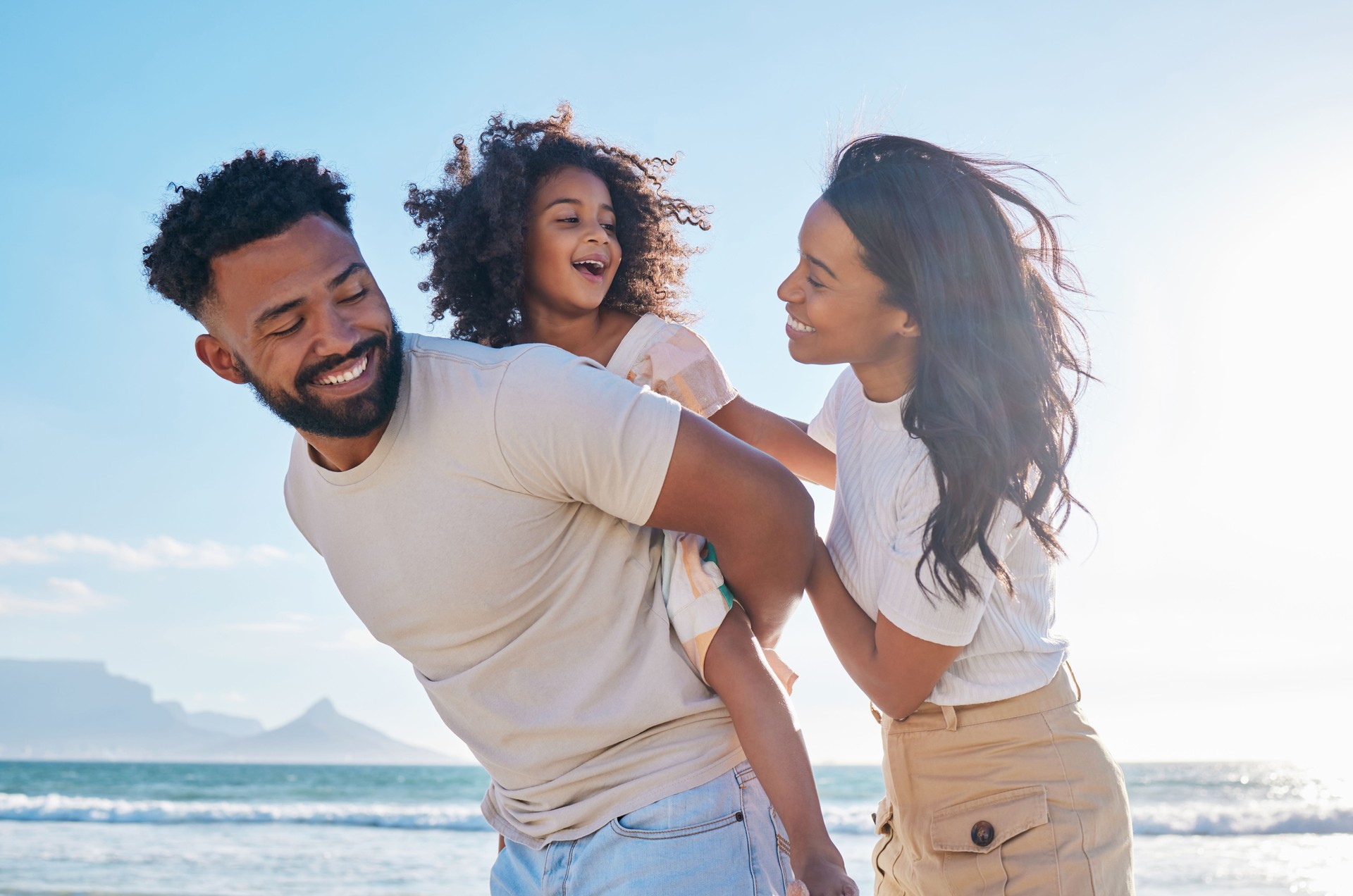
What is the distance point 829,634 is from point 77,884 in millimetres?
9722

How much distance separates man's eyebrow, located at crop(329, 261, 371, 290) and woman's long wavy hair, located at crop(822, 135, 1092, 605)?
114 centimetres

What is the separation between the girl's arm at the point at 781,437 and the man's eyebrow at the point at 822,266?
56 cm

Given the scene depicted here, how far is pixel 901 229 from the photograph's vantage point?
2521mm

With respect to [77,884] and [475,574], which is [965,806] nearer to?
[475,574]

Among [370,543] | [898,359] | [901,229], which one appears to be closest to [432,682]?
[370,543]

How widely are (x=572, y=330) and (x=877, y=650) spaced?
4.55ft

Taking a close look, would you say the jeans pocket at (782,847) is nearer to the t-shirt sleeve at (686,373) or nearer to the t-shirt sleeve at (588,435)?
the t-shirt sleeve at (588,435)

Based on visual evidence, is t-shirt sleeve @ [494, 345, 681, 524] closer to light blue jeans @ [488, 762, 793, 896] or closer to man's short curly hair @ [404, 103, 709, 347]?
light blue jeans @ [488, 762, 793, 896]

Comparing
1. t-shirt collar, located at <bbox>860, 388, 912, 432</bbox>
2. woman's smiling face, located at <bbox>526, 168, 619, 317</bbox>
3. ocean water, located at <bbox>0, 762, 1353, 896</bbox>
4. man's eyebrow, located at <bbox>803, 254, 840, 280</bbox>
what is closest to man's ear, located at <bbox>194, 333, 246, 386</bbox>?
woman's smiling face, located at <bbox>526, 168, 619, 317</bbox>

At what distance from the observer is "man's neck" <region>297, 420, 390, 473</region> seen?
2203 mm

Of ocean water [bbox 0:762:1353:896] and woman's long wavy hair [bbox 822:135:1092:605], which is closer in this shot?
woman's long wavy hair [bbox 822:135:1092:605]

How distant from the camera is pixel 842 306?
256 cm

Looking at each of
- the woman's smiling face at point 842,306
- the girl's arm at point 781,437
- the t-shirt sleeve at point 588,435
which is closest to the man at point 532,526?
the t-shirt sleeve at point 588,435

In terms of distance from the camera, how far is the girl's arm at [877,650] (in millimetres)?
2264
